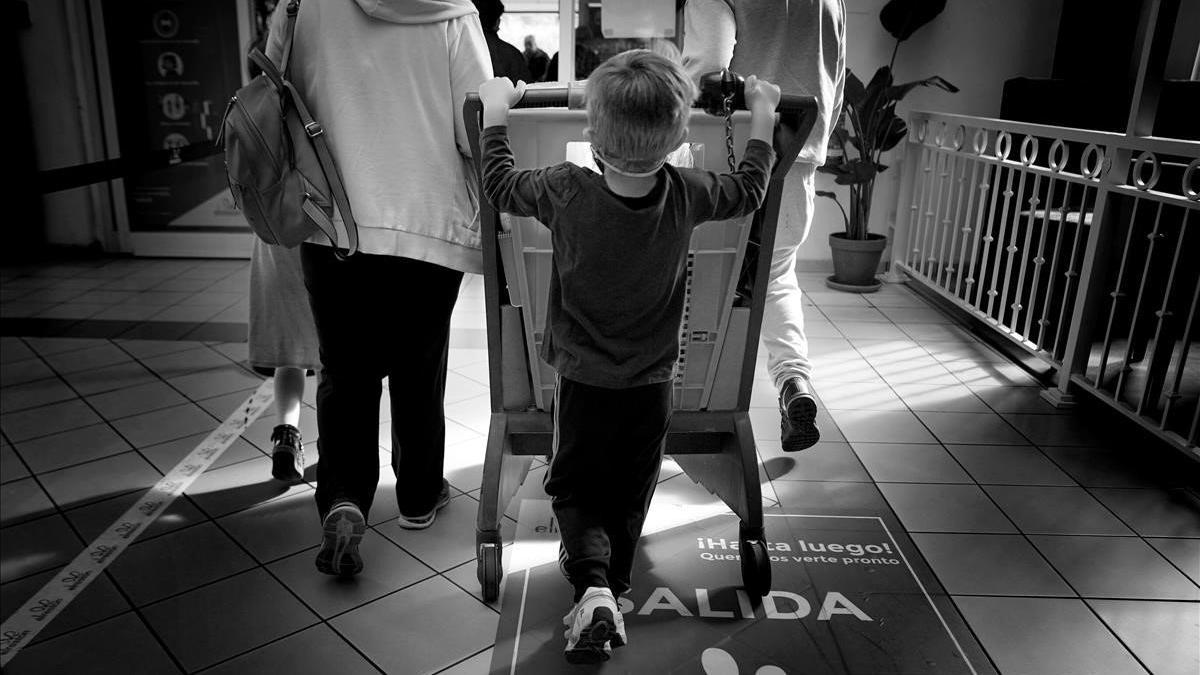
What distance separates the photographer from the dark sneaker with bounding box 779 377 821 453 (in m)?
2.33

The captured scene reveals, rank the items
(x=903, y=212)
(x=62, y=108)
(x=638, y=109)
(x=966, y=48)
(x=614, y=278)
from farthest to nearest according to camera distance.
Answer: (x=62, y=108), (x=966, y=48), (x=903, y=212), (x=614, y=278), (x=638, y=109)

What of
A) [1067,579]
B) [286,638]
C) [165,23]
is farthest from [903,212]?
[165,23]

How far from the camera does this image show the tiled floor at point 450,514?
1.78 m

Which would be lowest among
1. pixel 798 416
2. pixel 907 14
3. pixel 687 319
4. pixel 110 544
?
pixel 110 544

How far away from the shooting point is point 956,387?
11.0 ft

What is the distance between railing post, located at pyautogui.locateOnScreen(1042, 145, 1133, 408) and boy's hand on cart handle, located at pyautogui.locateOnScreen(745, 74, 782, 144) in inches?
83.1

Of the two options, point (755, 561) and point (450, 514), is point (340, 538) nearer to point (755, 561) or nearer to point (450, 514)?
point (450, 514)

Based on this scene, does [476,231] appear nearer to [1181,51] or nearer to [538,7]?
[538,7]

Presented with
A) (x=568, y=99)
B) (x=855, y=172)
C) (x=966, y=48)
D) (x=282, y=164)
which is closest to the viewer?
(x=568, y=99)

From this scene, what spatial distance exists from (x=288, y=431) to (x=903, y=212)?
3865 millimetres

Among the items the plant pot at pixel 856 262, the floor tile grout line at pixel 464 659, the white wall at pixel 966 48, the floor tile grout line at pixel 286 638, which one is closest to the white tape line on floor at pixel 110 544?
the floor tile grout line at pixel 286 638

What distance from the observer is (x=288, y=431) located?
2.52m

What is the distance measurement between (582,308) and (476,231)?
429 mm

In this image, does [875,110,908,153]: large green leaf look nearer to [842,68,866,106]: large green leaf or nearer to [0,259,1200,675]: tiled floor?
[842,68,866,106]: large green leaf
